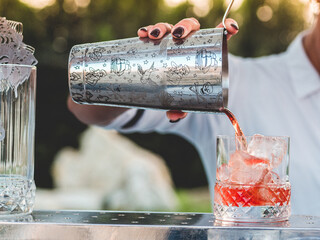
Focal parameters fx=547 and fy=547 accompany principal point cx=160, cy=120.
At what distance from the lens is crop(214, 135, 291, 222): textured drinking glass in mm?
1045

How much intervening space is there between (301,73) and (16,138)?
1399 mm

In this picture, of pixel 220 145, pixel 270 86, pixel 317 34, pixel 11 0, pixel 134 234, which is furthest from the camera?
pixel 11 0

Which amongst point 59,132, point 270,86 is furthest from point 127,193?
point 270,86

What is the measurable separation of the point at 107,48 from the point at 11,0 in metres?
3.59

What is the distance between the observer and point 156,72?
43.7 inches

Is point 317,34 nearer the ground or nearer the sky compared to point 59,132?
nearer the sky

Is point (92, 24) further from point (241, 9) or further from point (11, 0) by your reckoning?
point (241, 9)

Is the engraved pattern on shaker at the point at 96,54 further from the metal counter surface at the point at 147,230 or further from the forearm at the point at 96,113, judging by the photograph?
the forearm at the point at 96,113

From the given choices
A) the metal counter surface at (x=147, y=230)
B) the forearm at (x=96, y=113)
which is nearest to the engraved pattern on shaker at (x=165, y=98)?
the metal counter surface at (x=147, y=230)

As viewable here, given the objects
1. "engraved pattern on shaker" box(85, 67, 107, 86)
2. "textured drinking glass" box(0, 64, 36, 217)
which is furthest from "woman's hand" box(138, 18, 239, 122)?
"textured drinking glass" box(0, 64, 36, 217)

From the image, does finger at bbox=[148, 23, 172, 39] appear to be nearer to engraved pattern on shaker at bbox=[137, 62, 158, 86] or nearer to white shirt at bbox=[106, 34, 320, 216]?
engraved pattern on shaker at bbox=[137, 62, 158, 86]

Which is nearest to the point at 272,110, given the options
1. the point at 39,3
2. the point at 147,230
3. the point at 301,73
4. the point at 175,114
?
the point at 301,73

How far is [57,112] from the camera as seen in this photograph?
462 centimetres

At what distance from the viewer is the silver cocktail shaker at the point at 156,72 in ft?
3.54
